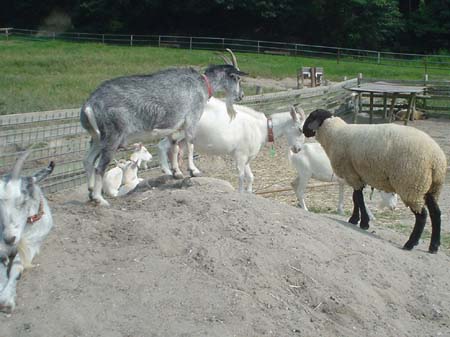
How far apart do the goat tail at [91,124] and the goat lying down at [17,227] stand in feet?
4.85

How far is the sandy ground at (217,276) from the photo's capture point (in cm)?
531

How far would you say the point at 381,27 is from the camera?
50.1 meters

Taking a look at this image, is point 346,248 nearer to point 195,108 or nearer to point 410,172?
point 410,172

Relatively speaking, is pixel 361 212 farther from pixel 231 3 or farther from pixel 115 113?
pixel 231 3

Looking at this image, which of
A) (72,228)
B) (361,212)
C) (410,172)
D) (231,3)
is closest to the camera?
(72,228)

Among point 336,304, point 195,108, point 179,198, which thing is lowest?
point 336,304

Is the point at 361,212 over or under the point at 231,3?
under

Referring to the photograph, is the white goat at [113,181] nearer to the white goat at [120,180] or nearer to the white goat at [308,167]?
the white goat at [120,180]

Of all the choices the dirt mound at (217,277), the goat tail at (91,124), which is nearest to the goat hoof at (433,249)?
the dirt mound at (217,277)

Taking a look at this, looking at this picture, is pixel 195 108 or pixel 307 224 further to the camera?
pixel 195 108

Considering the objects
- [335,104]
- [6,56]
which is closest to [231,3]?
[6,56]

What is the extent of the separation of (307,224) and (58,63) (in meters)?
29.1

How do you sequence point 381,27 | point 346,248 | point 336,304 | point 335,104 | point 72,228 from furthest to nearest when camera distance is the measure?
point 381,27
point 335,104
point 346,248
point 72,228
point 336,304

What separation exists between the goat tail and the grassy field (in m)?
10.3
